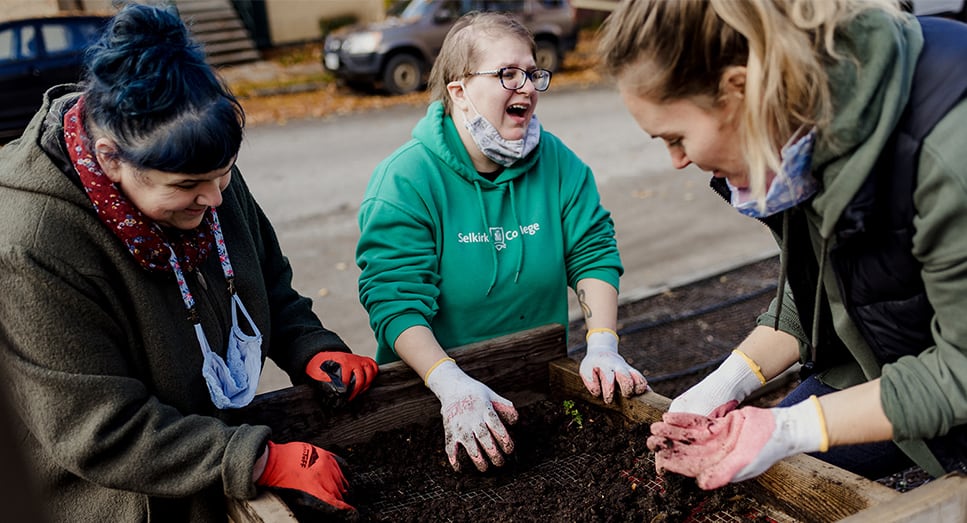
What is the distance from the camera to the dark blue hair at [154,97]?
1.81 metres

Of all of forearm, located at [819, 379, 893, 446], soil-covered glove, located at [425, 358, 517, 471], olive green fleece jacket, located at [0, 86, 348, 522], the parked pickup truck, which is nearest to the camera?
forearm, located at [819, 379, 893, 446]

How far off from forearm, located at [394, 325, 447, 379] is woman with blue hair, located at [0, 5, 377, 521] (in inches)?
18.1

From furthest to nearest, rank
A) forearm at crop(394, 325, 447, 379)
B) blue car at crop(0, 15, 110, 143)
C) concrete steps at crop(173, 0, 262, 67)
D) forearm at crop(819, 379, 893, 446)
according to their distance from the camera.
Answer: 1. concrete steps at crop(173, 0, 262, 67)
2. blue car at crop(0, 15, 110, 143)
3. forearm at crop(394, 325, 447, 379)
4. forearm at crop(819, 379, 893, 446)

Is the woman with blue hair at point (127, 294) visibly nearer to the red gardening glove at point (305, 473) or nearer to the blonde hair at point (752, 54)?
the red gardening glove at point (305, 473)

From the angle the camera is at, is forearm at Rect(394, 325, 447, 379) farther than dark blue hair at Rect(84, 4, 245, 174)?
Yes

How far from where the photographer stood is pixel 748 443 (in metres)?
1.74

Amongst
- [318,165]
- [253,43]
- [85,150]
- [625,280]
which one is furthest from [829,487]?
[253,43]

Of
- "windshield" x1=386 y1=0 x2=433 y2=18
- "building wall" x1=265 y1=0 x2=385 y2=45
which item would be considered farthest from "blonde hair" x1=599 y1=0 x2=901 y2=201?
"building wall" x1=265 y1=0 x2=385 y2=45

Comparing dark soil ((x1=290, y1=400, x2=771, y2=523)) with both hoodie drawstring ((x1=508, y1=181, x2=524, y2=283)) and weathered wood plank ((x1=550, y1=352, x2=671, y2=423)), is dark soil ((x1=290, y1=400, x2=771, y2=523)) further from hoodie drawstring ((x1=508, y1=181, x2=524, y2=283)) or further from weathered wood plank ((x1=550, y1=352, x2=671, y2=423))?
hoodie drawstring ((x1=508, y1=181, x2=524, y2=283))

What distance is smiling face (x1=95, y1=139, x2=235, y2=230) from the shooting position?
1.88 metres

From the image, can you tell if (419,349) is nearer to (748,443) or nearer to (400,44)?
(748,443)

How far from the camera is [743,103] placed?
64.6 inches

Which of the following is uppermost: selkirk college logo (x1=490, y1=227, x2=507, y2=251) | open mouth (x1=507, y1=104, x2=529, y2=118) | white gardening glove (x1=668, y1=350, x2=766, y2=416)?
open mouth (x1=507, y1=104, x2=529, y2=118)

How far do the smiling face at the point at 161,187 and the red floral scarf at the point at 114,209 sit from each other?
2 cm
